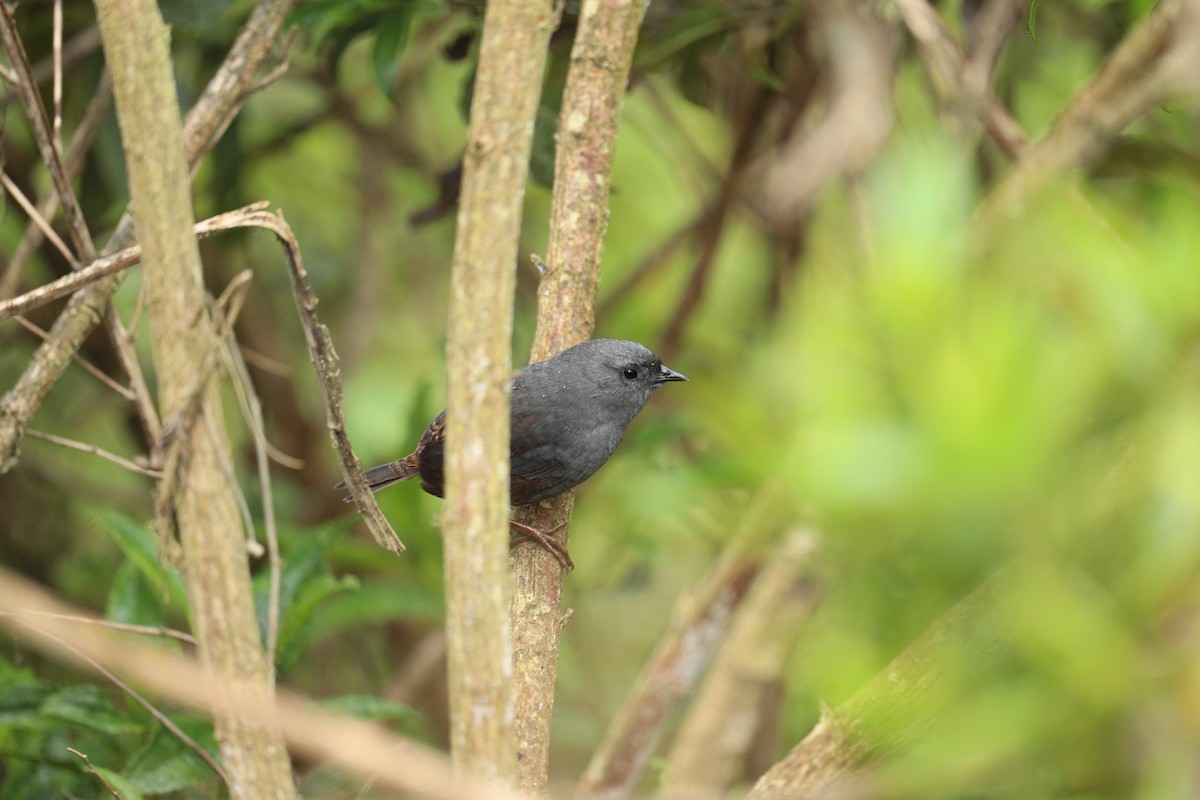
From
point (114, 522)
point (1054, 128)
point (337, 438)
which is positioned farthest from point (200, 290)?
point (1054, 128)

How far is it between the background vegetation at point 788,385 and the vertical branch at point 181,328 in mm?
859

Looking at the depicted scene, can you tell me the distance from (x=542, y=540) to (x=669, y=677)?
0.98 meters

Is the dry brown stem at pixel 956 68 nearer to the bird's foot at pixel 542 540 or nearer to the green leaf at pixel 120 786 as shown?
the bird's foot at pixel 542 540

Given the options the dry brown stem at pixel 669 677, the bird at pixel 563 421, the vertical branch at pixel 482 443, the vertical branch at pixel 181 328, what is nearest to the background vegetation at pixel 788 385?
the dry brown stem at pixel 669 677

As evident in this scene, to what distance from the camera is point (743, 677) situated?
354 centimetres

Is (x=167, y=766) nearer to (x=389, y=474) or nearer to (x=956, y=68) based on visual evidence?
(x=389, y=474)

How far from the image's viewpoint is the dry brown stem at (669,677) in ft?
12.2

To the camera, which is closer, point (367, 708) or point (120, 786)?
point (120, 786)

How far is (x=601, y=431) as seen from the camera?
138 inches

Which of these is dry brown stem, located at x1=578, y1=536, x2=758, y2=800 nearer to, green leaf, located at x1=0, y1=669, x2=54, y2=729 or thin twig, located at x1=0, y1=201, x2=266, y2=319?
green leaf, located at x1=0, y1=669, x2=54, y2=729

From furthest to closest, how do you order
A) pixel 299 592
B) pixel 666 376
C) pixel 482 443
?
pixel 666 376
pixel 299 592
pixel 482 443

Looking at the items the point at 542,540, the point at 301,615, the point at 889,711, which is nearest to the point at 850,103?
the point at 542,540

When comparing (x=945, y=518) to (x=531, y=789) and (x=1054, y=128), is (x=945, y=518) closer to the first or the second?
(x=531, y=789)

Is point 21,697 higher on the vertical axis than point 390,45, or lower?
lower
